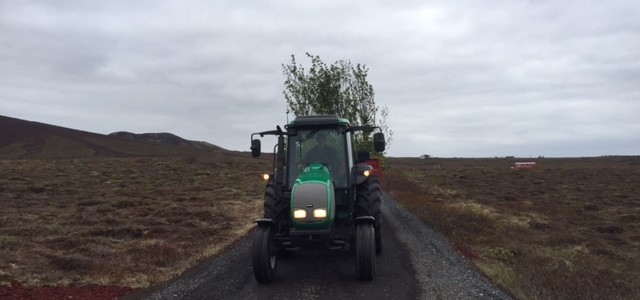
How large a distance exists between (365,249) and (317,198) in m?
1.45

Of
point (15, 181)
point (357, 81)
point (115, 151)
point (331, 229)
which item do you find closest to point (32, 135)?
point (115, 151)

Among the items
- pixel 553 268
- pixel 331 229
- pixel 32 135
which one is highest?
pixel 32 135

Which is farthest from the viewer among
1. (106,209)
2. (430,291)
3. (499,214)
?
(499,214)

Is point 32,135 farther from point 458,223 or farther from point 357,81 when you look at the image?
point 458,223

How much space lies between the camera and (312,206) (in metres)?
10.1

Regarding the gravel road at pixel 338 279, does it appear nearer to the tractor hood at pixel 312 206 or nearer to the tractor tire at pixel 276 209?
the tractor tire at pixel 276 209

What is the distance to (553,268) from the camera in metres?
Result: 15.5

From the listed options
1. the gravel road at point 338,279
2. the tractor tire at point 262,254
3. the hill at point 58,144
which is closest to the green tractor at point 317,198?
the tractor tire at point 262,254

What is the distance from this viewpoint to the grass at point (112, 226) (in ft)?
40.0

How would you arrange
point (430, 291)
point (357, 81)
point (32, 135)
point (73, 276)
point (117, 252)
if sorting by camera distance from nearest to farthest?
point (430, 291) < point (73, 276) < point (117, 252) < point (357, 81) < point (32, 135)

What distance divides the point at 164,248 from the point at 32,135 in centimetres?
8403

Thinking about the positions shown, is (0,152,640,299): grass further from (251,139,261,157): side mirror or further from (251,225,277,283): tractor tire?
(251,139,261,157): side mirror

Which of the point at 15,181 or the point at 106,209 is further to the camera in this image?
the point at 15,181

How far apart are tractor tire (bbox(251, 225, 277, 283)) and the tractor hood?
2.14 ft
